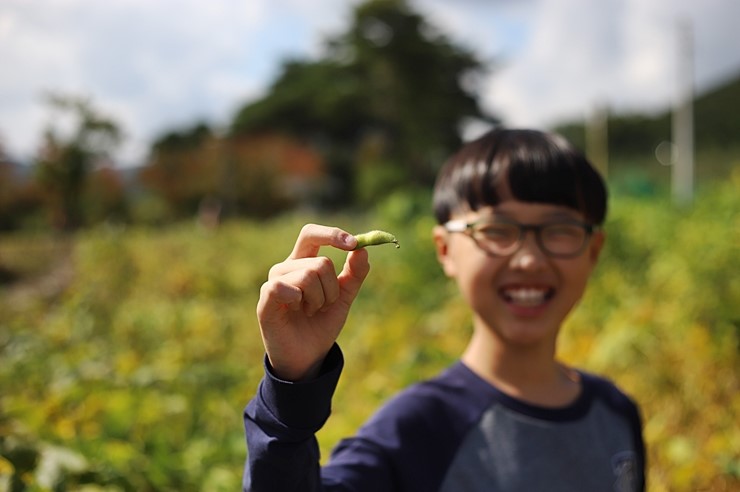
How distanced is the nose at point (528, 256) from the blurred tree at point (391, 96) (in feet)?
117

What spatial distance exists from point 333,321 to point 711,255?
8.32 feet

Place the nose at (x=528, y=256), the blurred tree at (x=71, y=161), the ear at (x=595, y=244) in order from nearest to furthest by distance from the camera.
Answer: the nose at (x=528, y=256) → the ear at (x=595, y=244) → the blurred tree at (x=71, y=161)

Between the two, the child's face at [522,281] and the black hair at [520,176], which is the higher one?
the black hair at [520,176]

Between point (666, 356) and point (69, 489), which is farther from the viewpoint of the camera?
point (666, 356)

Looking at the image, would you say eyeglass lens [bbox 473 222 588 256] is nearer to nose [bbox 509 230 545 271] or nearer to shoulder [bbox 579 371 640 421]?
nose [bbox 509 230 545 271]

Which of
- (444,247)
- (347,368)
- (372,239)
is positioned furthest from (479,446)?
(347,368)

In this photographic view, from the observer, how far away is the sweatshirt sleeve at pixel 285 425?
97 cm

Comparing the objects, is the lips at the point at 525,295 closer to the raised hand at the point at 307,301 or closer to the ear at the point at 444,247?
the ear at the point at 444,247

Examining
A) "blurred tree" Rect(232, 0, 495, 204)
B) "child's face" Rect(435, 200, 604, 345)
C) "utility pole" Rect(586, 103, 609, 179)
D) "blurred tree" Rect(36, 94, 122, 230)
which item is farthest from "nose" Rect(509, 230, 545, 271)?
"blurred tree" Rect(232, 0, 495, 204)

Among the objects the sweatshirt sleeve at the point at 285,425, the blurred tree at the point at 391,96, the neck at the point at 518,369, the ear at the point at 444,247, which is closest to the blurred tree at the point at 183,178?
the blurred tree at the point at 391,96

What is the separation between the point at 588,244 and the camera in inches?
58.1

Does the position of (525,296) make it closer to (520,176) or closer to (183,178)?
(520,176)

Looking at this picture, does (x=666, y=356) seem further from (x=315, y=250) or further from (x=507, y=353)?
(x=315, y=250)

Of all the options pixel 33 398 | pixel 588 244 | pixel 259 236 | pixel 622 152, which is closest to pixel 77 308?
pixel 33 398
